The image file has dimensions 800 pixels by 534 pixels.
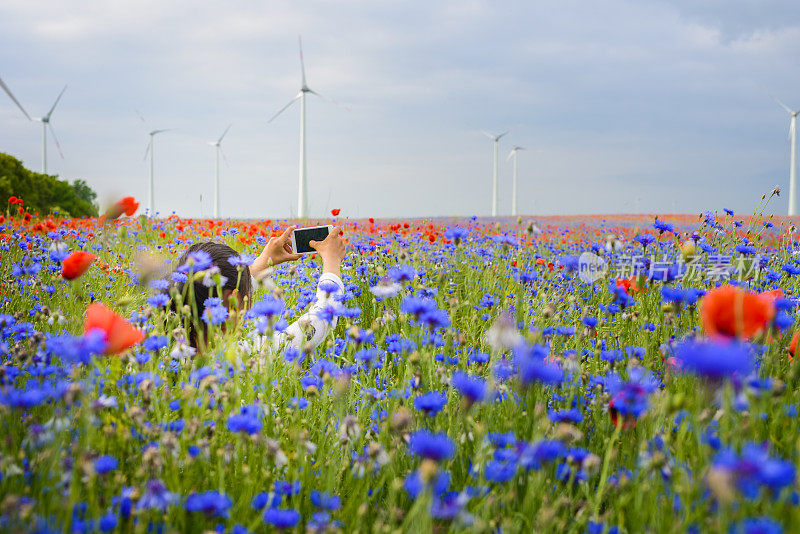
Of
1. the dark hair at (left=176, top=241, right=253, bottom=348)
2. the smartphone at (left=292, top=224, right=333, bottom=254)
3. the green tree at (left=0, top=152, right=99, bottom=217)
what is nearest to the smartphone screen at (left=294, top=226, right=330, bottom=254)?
the smartphone at (left=292, top=224, right=333, bottom=254)

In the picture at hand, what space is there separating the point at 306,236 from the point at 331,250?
9.6 inches

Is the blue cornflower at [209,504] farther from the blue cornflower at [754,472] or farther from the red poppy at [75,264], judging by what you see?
the red poppy at [75,264]

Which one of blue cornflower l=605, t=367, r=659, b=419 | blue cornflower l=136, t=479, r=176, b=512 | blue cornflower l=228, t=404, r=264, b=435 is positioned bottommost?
blue cornflower l=136, t=479, r=176, b=512

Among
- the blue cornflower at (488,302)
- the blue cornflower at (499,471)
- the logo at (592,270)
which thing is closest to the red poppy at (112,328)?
the blue cornflower at (499,471)

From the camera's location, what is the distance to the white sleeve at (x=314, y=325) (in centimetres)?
243

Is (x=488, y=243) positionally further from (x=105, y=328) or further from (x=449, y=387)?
(x=105, y=328)

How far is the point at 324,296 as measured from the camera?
2.66 metres

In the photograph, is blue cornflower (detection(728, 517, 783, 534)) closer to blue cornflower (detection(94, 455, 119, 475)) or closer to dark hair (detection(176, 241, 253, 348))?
blue cornflower (detection(94, 455, 119, 475))

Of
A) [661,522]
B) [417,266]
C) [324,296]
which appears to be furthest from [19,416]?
[417,266]

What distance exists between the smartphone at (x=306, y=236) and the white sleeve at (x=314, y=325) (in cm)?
47

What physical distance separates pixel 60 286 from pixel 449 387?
129 inches

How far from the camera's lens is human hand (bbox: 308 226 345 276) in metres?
3.15

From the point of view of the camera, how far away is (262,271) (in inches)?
120

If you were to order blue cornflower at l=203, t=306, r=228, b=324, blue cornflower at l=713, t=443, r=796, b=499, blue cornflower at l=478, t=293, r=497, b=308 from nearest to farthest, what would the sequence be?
blue cornflower at l=713, t=443, r=796, b=499 → blue cornflower at l=203, t=306, r=228, b=324 → blue cornflower at l=478, t=293, r=497, b=308
